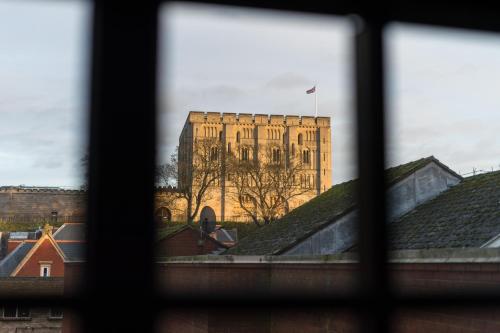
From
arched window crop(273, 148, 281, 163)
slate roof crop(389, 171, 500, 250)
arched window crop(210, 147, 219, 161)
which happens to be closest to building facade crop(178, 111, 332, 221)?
arched window crop(273, 148, 281, 163)

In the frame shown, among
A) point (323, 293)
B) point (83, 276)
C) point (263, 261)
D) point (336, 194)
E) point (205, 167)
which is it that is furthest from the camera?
point (205, 167)

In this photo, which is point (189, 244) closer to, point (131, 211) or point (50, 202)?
point (50, 202)

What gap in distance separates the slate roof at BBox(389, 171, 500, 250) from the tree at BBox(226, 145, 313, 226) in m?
21.4

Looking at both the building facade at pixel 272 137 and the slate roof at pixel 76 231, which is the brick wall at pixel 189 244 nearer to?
the slate roof at pixel 76 231

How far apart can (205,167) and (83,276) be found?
32.2m

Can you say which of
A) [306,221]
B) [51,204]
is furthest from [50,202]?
[306,221]

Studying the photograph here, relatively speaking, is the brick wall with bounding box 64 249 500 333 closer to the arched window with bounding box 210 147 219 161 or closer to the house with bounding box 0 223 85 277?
the house with bounding box 0 223 85 277

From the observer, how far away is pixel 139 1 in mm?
970

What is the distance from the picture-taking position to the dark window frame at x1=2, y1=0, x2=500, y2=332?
2.91ft

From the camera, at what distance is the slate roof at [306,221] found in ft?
40.7

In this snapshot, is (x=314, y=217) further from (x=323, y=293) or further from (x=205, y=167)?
(x=205, y=167)

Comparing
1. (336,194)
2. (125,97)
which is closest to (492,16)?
(125,97)

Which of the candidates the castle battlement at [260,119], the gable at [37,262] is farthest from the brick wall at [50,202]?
the castle battlement at [260,119]

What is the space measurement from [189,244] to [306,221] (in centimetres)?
714
